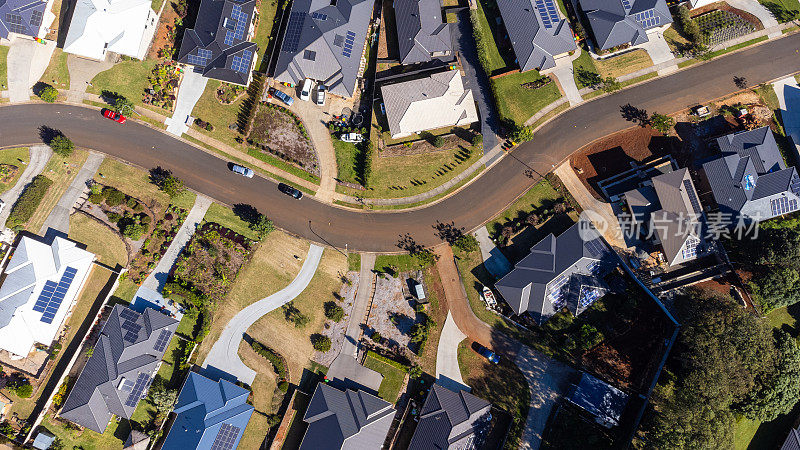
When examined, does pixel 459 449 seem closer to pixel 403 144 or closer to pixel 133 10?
pixel 403 144

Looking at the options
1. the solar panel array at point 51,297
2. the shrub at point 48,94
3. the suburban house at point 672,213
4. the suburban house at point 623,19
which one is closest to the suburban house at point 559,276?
the suburban house at point 672,213

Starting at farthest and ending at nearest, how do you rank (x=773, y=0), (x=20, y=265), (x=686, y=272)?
(x=773, y=0) → (x=686, y=272) → (x=20, y=265)

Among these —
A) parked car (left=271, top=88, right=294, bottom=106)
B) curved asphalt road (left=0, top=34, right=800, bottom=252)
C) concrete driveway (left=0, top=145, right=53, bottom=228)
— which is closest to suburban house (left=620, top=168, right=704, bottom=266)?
curved asphalt road (left=0, top=34, right=800, bottom=252)

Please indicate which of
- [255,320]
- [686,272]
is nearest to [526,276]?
[686,272]

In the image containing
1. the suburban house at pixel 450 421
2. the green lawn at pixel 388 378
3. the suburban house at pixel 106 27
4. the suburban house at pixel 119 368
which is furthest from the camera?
the green lawn at pixel 388 378

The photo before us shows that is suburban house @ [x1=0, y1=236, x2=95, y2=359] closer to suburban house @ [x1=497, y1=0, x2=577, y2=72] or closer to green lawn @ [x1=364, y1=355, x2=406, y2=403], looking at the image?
green lawn @ [x1=364, y1=355, x2=406, y2=403]

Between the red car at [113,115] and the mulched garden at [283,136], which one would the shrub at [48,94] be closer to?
the red car at [113,115]
